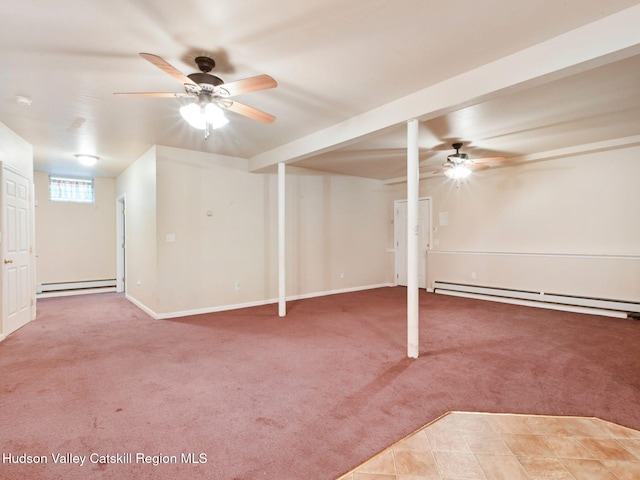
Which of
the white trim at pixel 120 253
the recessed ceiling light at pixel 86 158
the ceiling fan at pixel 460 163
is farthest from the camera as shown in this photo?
the white trim at pixel 120 253

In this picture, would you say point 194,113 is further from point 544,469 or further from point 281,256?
point 544,469

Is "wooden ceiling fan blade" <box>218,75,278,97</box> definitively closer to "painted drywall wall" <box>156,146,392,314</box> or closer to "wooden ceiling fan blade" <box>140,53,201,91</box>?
"wooden ceiling fan blade" <box>140,53,201,91</box>

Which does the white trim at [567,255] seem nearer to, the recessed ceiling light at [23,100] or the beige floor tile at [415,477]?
the beige floor tile at [415,477]

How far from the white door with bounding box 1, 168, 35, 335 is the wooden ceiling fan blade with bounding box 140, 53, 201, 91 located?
3198mm

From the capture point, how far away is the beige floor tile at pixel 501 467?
1665 mm

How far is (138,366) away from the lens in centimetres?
306

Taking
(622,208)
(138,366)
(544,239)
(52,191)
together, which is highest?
(52,191)

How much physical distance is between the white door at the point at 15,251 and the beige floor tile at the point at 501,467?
5167mm

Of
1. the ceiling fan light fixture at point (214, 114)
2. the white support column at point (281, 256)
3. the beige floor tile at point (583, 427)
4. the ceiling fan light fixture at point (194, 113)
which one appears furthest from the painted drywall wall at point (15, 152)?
the beige floor tile at point (583, 427)

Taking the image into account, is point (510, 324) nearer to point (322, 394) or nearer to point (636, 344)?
point (636, 344)

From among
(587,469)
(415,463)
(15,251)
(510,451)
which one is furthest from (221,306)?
(587,469)

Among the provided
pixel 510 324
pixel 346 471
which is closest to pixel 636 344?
pixel 510 324

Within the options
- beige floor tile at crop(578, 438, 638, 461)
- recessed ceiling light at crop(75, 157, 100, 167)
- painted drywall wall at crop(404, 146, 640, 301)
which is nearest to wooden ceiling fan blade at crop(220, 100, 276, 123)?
beige floor tile at crop(578, 438, 638, 461)

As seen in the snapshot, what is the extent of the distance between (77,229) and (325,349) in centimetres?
665
